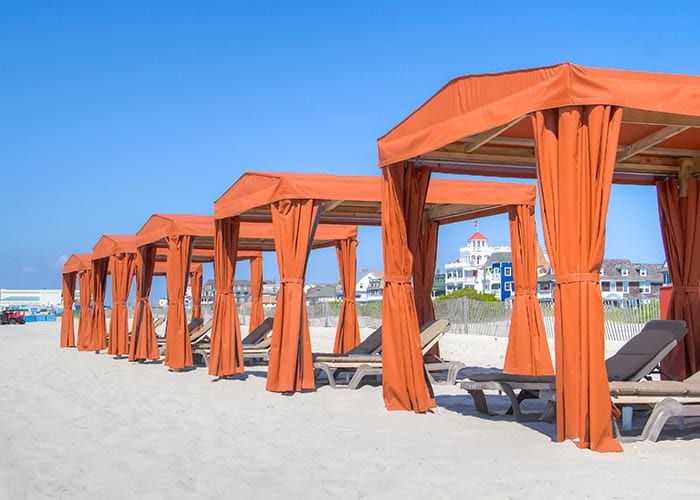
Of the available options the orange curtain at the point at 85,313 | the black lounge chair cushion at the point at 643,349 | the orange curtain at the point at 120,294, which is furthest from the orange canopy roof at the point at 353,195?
the orange curtain at the point at 85,313

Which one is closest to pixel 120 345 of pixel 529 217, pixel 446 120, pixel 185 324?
pixel 185 324

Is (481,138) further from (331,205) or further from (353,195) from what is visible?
(331,205)

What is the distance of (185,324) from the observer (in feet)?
41.0

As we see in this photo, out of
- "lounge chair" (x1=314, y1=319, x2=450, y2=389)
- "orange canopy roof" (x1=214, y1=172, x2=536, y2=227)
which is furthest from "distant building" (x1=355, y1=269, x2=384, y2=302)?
"lounge chair" (x1=314, y1=319, x2=450, y2=389)

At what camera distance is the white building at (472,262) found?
3051 inches

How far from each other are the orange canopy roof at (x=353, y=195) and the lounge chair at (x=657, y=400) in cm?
447

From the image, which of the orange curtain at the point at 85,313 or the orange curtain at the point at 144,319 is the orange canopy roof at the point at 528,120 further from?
the orange curtain at the point at 85,313

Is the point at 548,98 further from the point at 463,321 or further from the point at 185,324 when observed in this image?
the point at 463,321

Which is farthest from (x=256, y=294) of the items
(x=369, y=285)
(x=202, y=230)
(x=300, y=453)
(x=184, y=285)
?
(x=369, y=285)

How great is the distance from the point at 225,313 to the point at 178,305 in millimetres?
1973

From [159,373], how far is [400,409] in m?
6.03

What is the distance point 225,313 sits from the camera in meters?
11.0

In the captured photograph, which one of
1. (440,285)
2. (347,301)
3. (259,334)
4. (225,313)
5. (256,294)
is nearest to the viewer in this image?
(225,313)

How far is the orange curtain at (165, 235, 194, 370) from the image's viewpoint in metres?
12.4
